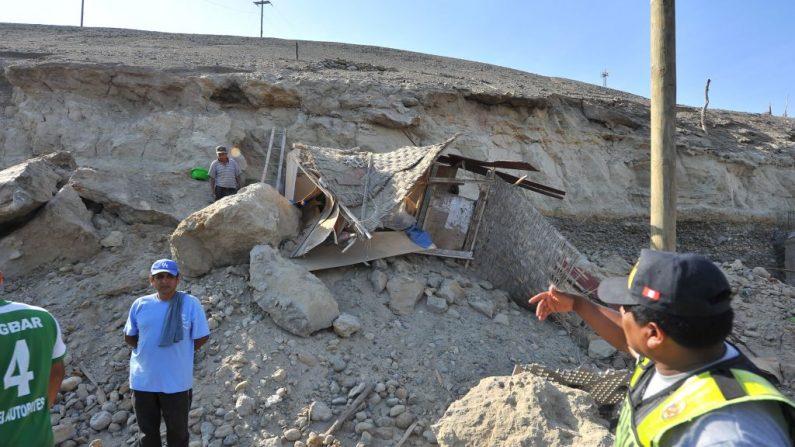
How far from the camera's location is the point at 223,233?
489 cm

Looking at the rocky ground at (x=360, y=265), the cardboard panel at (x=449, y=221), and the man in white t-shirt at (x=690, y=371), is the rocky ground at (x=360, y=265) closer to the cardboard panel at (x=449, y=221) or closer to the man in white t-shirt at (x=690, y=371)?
the cardboard panel at (x=449, y=221)

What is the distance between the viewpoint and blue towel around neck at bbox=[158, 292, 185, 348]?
9.42 feet

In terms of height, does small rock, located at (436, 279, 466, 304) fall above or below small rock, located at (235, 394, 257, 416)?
above

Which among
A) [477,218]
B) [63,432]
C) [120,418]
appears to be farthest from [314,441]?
[477,218]

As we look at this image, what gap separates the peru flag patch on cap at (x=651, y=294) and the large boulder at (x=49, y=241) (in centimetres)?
602

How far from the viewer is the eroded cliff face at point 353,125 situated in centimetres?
783

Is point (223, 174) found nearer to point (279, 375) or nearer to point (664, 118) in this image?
point (279, 375)

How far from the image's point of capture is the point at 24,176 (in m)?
5.57

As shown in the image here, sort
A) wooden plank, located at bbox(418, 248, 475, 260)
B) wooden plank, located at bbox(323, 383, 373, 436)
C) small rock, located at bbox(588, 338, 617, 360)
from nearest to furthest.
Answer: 1. wooden plank, located at bbox(323, 383, 373, 436)
2. small rock, located at bbox(588, 338, 617, 360)
3. wooden plank, located at bbox(418, 248, 475, 260)

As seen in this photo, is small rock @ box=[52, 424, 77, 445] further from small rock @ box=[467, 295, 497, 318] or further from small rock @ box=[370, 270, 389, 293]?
small rock @ box=[467, 295, 497, 318]

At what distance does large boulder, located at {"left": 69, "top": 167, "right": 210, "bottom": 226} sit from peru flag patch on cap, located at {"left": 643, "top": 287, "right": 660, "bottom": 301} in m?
5.96

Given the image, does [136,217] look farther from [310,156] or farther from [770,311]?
[770,311]

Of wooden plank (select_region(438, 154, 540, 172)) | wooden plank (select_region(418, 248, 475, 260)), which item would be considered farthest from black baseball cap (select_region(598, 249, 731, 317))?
wooden plank (select_region(438, 154, 540, 172))

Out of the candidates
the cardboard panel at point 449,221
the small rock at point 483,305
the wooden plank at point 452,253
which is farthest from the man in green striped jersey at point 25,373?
the cardboard panel at point 449,221
